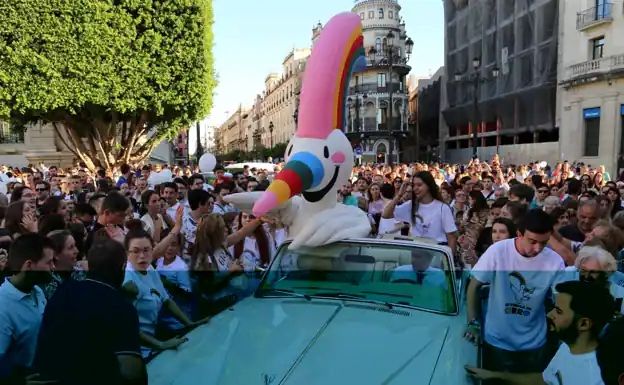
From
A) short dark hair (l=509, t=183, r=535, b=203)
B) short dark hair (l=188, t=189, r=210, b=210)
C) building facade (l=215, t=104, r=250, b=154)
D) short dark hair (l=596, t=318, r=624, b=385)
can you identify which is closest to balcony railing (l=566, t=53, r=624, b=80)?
short dark hair (l=509, t=183, r=535, b=203)

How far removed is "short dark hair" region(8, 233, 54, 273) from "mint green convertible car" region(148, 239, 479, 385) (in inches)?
37.3

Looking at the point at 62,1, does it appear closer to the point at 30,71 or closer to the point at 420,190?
the point at 30,71

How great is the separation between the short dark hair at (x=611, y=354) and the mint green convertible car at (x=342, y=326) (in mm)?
709

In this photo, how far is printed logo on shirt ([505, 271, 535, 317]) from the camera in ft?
11.7

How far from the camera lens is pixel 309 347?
302 centimetres

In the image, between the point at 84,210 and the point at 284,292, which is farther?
the point at 84,210

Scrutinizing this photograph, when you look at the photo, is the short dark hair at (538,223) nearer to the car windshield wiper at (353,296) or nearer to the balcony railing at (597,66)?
the car windshield wiper at (353,296)

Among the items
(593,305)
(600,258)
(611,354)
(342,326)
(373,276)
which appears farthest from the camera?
(373,276)

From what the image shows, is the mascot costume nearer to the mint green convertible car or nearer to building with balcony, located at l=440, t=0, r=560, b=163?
the mint green convertible car

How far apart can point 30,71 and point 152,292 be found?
1567 cm

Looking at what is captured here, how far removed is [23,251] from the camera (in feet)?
9.62

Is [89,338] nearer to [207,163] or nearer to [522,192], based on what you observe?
[522,192]

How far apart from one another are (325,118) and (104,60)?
14.9 meters

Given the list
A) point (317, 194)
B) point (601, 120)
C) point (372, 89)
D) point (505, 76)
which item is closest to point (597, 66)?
point (601, 120)
